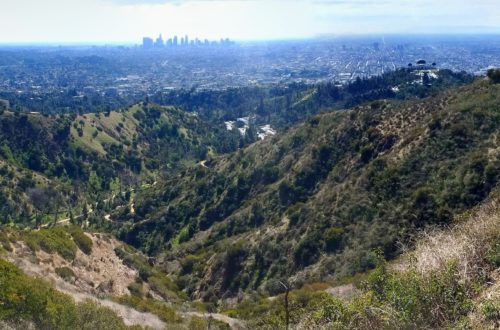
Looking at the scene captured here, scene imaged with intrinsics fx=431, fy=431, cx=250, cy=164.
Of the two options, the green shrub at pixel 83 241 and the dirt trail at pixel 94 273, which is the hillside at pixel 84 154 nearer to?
the green shrub at pixel 83 241

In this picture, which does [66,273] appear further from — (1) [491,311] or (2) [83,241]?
(1) [491,311]

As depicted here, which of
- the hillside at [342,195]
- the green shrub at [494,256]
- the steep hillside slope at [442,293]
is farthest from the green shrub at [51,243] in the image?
the green shrub at [494,256]

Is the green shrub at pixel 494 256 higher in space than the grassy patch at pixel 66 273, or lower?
higher

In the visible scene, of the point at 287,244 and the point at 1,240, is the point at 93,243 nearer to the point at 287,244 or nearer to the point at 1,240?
the point at 1,240

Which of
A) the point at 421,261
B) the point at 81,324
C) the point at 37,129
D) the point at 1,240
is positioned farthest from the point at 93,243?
the point at 37,129

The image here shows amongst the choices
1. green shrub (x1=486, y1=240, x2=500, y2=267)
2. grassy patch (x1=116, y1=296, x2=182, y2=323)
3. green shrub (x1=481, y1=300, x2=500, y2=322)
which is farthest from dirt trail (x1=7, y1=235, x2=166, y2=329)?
green shrub (x1=481, y1=300, x2=500, y2=322)

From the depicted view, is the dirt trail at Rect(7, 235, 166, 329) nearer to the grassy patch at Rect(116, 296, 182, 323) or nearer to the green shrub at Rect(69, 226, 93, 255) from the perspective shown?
the grassy patch at Rect(116, 296, 182, 323)

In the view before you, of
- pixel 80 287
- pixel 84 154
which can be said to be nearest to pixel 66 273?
pixel 80 287

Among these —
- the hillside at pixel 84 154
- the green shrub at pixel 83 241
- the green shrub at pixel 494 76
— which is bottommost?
the hillside at pixel 84 154
